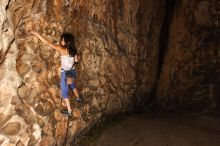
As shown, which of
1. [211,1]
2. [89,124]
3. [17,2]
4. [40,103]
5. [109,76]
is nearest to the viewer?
[17,2]

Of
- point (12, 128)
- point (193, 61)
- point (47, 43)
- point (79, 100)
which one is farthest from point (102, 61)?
point (193, 61)

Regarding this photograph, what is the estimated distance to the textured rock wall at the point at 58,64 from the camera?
771cm

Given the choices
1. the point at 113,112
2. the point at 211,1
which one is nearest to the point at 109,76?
the point at 113,112

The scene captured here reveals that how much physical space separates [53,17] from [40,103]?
2.10 meters

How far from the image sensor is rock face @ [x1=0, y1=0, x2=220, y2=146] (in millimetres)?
7844

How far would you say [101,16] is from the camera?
10609 millimetres

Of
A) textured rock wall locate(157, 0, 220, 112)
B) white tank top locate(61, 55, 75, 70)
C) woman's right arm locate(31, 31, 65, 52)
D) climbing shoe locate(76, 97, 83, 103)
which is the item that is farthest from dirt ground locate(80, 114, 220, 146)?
woman's right arm locate(31, 31, 65, 52)

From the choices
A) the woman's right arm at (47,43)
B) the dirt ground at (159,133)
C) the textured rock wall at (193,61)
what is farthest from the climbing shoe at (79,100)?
the textured rock wall at (193,61)

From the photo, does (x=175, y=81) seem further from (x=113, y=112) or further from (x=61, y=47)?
(x=61, y=47)

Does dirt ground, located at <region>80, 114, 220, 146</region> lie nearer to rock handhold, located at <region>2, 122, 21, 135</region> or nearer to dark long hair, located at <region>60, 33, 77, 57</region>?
rock handhold, located at <region>2, 122, 21, 135</region>

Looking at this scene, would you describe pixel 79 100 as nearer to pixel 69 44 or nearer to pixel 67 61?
pixel 67 61

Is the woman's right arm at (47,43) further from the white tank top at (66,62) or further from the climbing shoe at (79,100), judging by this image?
the climbing shoe at (79,100)

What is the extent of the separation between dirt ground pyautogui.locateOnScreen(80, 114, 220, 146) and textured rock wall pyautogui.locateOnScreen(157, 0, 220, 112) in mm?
1747

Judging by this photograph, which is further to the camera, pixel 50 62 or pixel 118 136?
Answer: pixel 118 136
